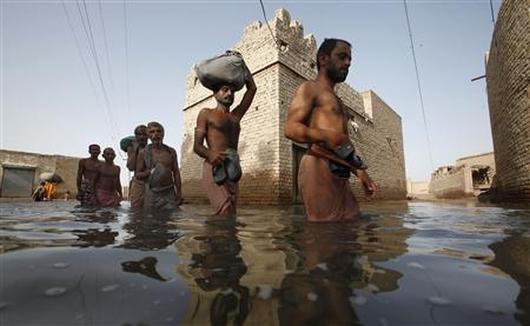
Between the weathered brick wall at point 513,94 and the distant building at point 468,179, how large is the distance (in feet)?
47.0

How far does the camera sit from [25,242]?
5.21 feet

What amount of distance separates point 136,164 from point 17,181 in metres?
24.0

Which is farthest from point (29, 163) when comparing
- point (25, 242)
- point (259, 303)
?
point (259, 303)

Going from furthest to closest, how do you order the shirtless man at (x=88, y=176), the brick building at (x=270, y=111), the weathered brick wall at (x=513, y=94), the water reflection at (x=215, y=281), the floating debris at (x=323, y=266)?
1. the brick building at (x=270, y=111)
2. the weathered brick wall at (x=513, y=94)
3. the shirtless man at (x=88, y=176)
4. the floating debris at (x=323, y=266)
5. the water reflection at (x=215, y=281)

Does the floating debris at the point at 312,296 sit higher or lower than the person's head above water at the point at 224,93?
lower

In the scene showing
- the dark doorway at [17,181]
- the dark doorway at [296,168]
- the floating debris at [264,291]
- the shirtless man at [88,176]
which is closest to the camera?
the floating debris at [264,291]

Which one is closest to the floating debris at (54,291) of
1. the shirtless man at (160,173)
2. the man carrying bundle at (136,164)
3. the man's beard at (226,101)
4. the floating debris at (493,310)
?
the floating debris at (493,310)

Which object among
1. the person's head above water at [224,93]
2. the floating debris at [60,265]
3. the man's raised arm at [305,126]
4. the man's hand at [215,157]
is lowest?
the floating debris at [60,265]

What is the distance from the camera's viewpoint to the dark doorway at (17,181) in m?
22.2

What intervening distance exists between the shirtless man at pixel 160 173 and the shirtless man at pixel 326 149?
298 centimetres

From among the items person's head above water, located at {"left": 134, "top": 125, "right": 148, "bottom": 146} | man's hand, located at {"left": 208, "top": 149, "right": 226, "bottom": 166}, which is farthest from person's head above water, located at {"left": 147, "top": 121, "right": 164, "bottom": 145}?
man's hand, located at {"left": 208, "top": 149, "right": 226, "bottom": 166}

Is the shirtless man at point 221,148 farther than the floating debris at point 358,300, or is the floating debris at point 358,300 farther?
the shirtless man at point 221,148

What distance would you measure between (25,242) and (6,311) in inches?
43.3

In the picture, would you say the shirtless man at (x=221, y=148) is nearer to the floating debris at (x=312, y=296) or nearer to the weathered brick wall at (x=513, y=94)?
the floating debris at (x=312, y=296)
